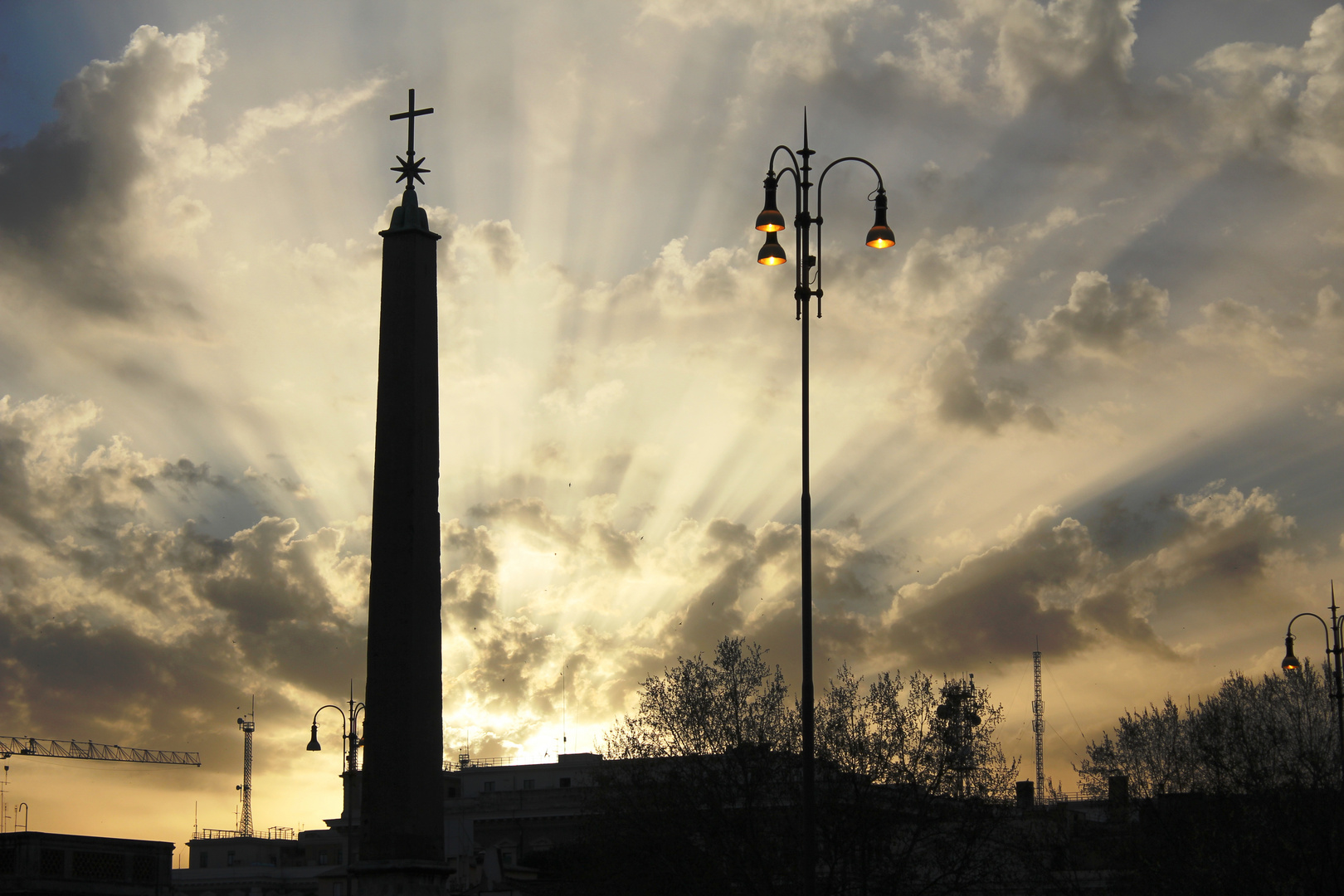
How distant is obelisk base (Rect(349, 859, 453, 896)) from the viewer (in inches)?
920

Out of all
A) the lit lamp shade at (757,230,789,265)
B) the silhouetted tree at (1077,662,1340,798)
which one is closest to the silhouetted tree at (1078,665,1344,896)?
the silhouetted tree at (1077,662,1340,798)

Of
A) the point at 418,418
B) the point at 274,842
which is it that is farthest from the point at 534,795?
the point at 418,418

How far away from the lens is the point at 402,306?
86.5 feet

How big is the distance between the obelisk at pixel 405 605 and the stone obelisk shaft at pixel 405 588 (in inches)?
0.8

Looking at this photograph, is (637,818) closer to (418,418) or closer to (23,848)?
(23,848)

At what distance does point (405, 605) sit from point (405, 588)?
30 cm

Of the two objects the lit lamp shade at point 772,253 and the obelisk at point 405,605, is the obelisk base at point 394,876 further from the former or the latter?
the lit lamp shade at point 772,253

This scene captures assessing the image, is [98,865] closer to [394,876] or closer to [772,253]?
[394,876]

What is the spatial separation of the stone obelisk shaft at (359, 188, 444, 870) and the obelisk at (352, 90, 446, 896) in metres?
0.02

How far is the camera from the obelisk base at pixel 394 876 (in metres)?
Answer: 23.4

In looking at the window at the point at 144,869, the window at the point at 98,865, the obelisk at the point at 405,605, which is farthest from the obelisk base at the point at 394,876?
the window at the point at 144,869

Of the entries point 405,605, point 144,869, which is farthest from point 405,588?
point 144,869

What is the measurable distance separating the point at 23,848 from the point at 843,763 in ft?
71.3

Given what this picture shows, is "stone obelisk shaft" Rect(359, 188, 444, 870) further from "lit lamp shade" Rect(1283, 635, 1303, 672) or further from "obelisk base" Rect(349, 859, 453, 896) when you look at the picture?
"lit lamp shade" Rect(1283, 635, 1303, 672)
